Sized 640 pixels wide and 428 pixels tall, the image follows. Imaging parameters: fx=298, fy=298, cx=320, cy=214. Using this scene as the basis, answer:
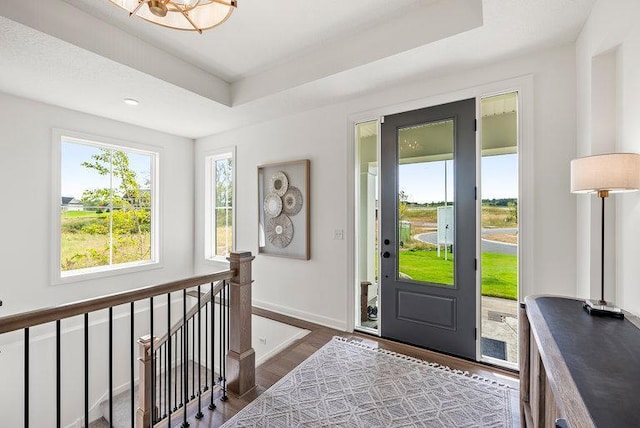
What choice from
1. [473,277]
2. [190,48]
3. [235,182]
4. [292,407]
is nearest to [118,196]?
[235,182]

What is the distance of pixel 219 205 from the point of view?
184 inches

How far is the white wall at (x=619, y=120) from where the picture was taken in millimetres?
1497

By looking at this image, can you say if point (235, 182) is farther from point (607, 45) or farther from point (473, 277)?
point (607, 45)

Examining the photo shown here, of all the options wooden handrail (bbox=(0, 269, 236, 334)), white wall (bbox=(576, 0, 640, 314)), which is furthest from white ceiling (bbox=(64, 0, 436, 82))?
wooden handrail (bbox=(0, 269, 236, 334))

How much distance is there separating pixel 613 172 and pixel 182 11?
6.97 ft

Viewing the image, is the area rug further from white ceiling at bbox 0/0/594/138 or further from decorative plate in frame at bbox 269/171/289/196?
white ceiling at bbox 0/0/594/138

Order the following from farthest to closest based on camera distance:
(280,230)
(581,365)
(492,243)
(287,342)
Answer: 1. (280,230)
2. (287,342)
3. (492,243)
4. (581,365)

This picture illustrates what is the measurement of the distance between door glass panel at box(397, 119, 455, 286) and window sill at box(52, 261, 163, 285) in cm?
350

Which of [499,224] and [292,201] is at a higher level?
[292,201]

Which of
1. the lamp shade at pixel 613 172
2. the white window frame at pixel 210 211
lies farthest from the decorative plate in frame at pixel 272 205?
the lamp shade at pixel 613 172

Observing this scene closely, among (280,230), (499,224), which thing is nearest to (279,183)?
(280,230)

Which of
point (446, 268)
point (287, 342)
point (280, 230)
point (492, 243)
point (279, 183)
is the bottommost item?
point (287, 342)

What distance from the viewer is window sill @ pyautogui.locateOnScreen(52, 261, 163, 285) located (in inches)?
136

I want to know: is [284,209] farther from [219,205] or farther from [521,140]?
[521,140]
